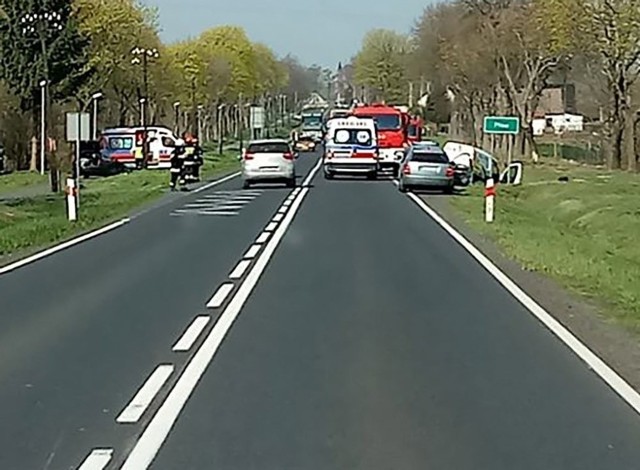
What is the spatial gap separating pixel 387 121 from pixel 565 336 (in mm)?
47357

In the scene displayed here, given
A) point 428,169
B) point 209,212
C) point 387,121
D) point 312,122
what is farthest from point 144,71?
point 312,122

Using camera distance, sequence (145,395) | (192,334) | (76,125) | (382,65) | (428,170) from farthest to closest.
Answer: (382,65) < (428,170) < (76,125) < (192,334) < (145,395)

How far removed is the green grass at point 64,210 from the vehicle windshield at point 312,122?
6417 cm

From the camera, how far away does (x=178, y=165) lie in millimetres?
44750

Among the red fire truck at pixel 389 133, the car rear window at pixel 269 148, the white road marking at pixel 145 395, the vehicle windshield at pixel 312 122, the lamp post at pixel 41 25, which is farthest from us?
the vehicle windshield at pixel 312 122

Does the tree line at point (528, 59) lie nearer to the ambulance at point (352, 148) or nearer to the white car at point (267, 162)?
the ambulance at point (352, 148)

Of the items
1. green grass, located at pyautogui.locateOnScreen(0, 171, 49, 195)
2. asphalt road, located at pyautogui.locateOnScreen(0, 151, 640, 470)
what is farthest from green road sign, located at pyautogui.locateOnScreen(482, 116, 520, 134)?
asphalt road, located at pyautogui.locateOnScreen(0, 151, 640, 470)

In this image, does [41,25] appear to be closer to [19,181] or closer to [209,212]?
[19,181]

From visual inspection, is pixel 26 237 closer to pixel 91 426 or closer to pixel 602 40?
pixel 91 426

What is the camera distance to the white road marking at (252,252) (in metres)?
20.7

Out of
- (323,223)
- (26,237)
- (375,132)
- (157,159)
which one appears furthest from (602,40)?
(26,237)

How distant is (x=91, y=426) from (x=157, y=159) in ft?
207

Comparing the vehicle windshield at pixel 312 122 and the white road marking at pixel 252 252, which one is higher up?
the vehicle windshield at pixel 312 122

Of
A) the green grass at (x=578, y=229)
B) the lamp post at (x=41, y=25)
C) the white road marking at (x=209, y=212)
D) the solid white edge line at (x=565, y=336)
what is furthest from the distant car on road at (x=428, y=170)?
the lamp post at (x=41, y=25)
